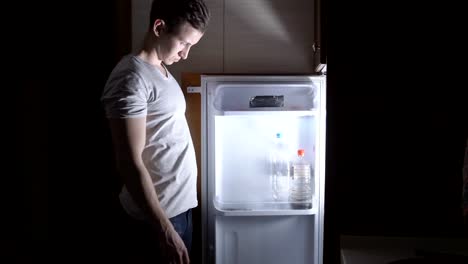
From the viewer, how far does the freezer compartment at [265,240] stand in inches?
72.9

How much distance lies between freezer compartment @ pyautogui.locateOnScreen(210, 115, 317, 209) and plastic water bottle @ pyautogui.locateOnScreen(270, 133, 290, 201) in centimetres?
1

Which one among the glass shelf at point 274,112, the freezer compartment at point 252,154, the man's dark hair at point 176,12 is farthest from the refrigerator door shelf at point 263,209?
the man's dark hair at point 176,12

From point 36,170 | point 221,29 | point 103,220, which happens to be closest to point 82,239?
point 103,220

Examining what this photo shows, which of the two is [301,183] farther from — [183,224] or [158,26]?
[158,26]

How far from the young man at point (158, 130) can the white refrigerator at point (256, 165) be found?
0.42 meters

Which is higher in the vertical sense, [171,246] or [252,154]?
[252,154]

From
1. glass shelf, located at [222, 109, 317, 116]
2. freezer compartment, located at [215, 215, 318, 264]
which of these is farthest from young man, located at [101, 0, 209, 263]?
freezer compartment, located at [215, 215, 318, 264]

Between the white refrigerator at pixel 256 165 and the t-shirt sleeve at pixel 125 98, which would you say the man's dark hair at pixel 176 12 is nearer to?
the t-shirt sleeve at pixel 125 98

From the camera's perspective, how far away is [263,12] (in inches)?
70.7

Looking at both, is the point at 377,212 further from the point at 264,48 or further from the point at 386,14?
the point at 264,48

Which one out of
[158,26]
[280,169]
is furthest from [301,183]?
[158,26]

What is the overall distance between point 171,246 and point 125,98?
0.41 m

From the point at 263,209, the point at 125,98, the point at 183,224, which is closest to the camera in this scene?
the point at 125,98

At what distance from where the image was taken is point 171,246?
113cm
